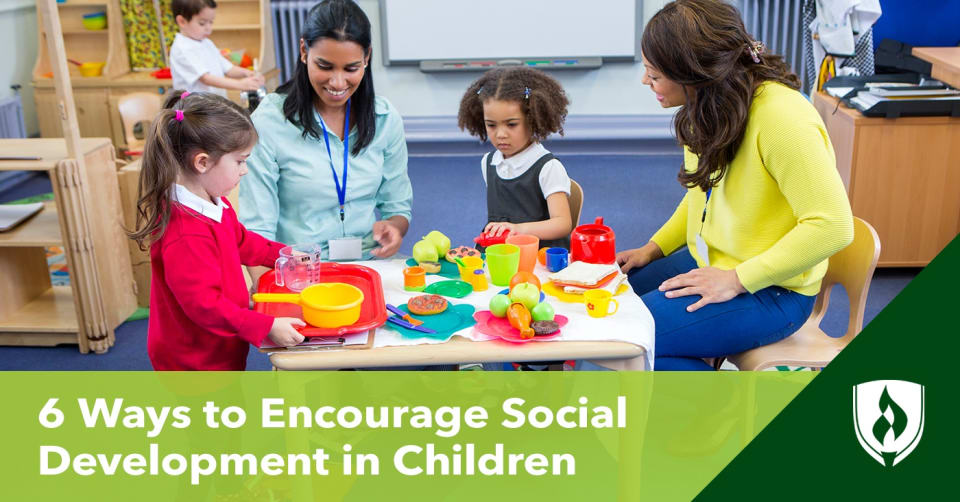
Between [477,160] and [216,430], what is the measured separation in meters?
3.94

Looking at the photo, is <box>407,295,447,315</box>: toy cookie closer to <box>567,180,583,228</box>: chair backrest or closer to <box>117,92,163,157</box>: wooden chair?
<box>567,180,583,228</box>: chair backrest

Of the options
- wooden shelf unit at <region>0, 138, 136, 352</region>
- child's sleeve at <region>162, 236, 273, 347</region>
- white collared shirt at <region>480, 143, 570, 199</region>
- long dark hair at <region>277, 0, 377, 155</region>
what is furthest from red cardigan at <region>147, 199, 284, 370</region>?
wooden shelf unit at <region>0, 138, 136, 352</region>

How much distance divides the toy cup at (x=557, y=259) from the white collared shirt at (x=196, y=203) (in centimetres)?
71

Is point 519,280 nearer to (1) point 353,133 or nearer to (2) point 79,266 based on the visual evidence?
(1) point 353,133

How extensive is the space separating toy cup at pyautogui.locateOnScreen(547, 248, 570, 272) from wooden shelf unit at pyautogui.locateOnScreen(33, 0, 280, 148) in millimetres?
3958

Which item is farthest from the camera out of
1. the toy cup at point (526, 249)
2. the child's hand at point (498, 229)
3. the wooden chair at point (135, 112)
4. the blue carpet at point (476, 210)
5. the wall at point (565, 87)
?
the wall at point (565, 87)

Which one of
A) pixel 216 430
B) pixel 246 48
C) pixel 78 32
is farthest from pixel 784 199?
pixel 78 32

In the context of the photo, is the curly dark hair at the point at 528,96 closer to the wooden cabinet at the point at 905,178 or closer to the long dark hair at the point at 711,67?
the long dark hair at the point at 711,67

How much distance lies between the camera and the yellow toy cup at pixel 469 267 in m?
1.90

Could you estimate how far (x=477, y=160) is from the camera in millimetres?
5703

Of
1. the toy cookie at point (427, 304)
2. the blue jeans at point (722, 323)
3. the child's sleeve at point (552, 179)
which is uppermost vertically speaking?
the child's sleeve at point (552, 179)

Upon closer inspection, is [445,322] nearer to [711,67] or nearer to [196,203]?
[196,203]

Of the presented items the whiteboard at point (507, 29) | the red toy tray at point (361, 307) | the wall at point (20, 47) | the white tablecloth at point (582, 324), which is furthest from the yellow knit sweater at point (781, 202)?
the wall at point (20, 47)

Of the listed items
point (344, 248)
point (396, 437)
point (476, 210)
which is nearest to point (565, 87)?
point (476, 210)
